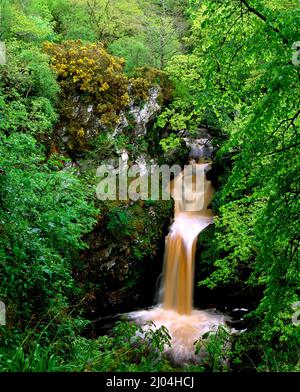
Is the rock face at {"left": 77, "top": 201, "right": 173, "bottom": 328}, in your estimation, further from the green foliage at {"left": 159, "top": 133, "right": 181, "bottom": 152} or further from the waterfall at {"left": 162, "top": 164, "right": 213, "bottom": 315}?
the green foliage at {"left": 159, "top": 133, "right": 181, "bottom": 152}

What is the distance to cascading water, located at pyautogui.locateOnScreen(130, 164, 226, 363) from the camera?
9.69 m

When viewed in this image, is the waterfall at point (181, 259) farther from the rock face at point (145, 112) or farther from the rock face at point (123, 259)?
the rock face at point (145, 112)

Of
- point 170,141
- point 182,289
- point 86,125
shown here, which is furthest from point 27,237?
point 182,289

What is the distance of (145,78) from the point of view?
13.1 metres

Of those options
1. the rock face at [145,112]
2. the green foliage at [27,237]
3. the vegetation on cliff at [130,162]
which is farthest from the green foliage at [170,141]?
the green foliage at [27,237]

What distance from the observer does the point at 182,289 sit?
11219 millimetres

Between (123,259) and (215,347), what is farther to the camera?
(123,259)

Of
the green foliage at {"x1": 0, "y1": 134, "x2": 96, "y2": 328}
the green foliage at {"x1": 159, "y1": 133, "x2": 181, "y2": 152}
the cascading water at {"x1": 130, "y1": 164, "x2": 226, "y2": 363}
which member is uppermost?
the green foliage at {"x1": 159, "y1": 133, "x2": 181, "y2": 152}

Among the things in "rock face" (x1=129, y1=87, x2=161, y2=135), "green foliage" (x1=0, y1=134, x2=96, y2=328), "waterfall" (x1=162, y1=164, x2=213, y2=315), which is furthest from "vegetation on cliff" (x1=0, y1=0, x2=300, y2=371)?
"waterfall" (x1=162, y1=164, x2=213, y2=315)

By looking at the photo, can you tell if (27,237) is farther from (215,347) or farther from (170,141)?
(170,141)

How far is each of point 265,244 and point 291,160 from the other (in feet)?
3.04

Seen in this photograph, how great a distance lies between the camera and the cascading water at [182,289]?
9688 mm
